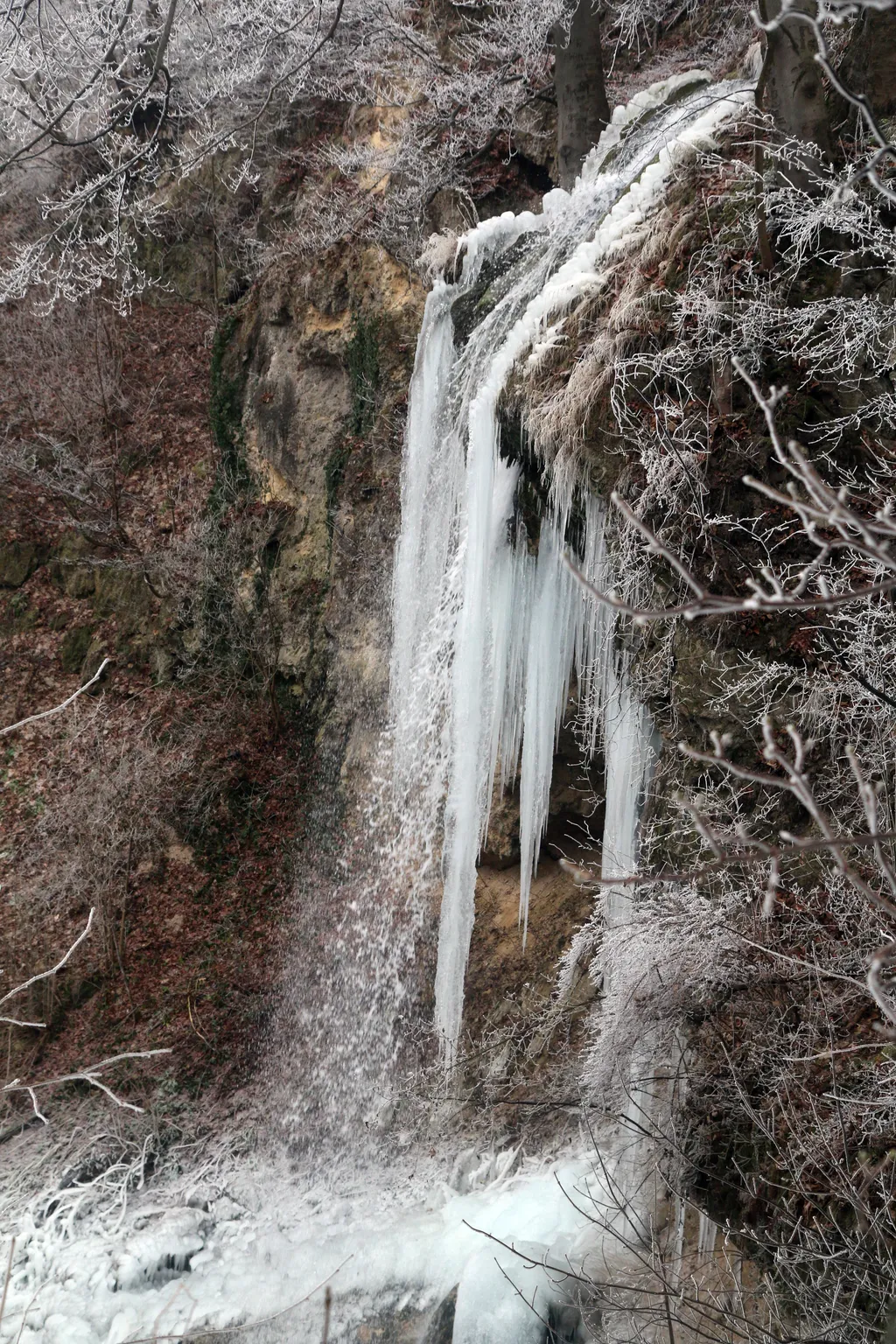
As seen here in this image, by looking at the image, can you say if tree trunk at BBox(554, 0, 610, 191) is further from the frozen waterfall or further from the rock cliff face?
the rock cliff face

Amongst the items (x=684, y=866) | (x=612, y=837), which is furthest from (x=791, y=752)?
(x=612, y=837)

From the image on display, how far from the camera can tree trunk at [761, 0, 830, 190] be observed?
3.62m

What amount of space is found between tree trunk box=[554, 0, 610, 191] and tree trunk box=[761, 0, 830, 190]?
304 centimetres

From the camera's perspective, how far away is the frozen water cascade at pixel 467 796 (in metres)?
4.42

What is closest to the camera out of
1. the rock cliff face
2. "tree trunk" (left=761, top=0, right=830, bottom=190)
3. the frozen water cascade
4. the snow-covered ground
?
"tree trunk" (left=761, top=0, right=830, bottom=190)

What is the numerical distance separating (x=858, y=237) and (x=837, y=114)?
1.73ft

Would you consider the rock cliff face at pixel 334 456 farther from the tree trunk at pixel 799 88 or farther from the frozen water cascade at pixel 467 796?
the tree trunk at pixel 799 88

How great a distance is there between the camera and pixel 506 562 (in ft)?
16.4

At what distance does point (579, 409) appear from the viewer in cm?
429

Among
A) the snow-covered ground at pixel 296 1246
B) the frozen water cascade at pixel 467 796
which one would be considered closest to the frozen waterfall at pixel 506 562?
the frozen water cascade at pixel 467 796

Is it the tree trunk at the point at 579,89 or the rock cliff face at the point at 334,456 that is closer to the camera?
the tree trunk at the point at 579,89

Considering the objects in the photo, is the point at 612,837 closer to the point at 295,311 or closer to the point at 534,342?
the point at 534,342

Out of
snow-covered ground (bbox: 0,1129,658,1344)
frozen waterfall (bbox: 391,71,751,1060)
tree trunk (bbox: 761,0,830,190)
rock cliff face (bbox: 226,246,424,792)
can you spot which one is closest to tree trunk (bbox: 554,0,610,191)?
frozen waterfall (bbox: 391,71,751,1060)

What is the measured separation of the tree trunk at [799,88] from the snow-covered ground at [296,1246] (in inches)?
173
